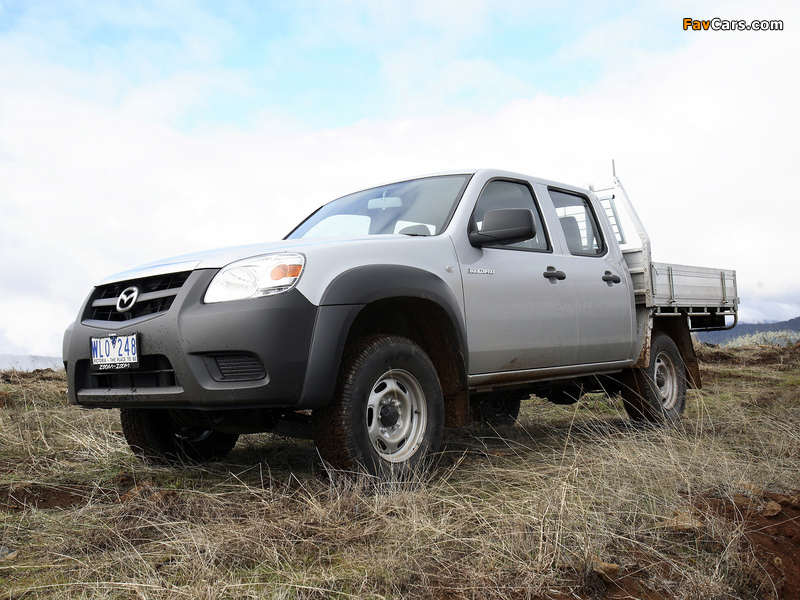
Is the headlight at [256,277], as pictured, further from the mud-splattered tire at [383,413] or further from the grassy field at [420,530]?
the grassy field at [420,530]

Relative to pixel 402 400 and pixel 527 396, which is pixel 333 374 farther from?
pixel 527 396

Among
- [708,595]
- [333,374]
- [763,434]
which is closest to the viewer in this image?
[708,595]

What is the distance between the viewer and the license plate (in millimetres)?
3377

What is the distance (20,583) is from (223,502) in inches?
37.8

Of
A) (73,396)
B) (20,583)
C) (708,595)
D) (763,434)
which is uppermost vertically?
(73,396)

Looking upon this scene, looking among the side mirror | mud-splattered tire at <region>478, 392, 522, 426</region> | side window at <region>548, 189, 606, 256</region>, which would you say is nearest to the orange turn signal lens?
the side mirror

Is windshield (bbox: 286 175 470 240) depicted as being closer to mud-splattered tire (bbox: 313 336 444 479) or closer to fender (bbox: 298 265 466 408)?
fender (bbox: 298 265 466 408)

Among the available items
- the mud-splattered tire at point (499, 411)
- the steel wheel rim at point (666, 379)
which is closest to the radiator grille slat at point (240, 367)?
the mud-splattered tire at point (499, 411)

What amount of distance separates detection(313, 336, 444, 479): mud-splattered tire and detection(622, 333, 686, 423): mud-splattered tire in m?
2.78

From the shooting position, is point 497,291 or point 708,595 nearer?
point 708,595

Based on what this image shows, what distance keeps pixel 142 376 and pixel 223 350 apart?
617 mm

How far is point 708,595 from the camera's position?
2238 millimetres

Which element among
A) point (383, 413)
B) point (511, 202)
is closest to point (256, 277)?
point (383, 413)

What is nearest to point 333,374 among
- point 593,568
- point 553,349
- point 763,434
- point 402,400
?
point 402,400
